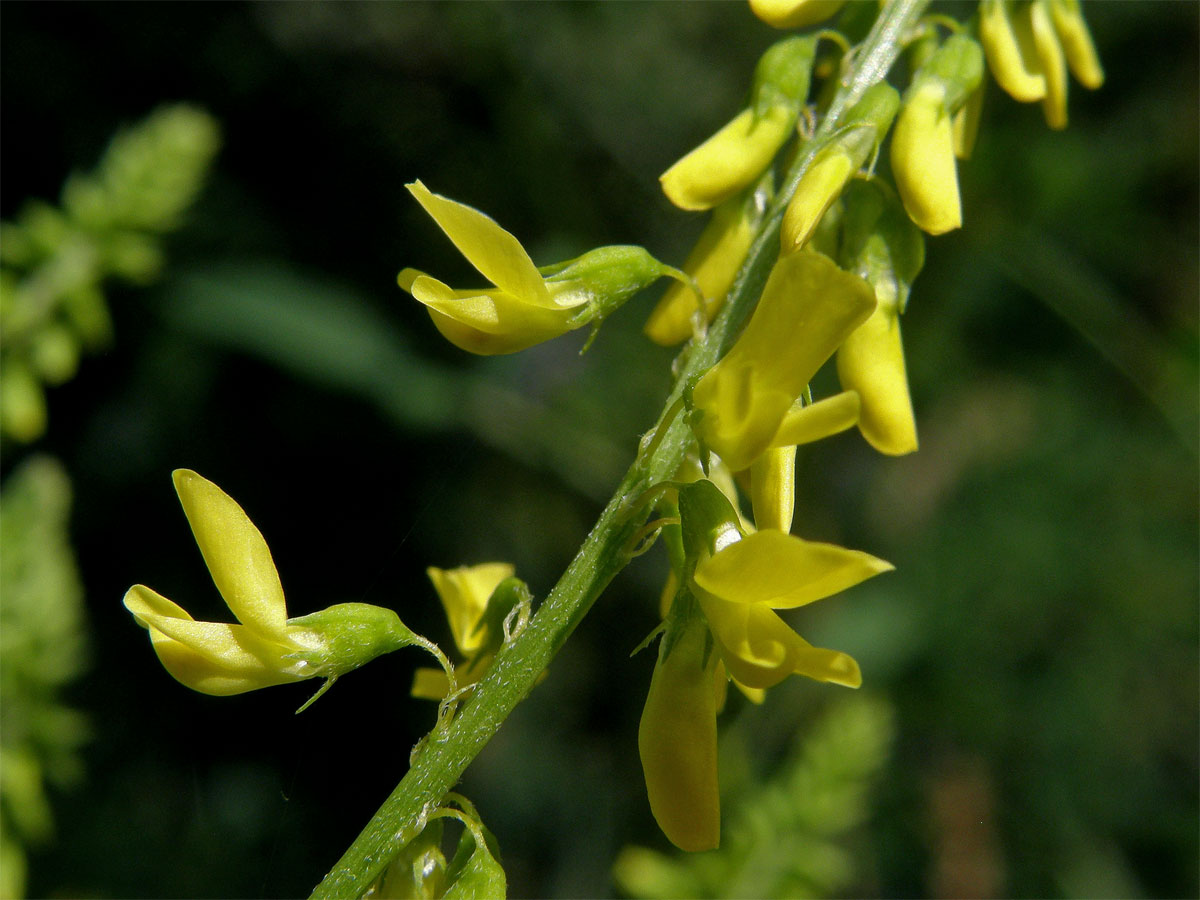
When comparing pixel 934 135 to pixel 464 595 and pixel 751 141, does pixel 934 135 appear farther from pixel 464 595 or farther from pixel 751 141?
pixel 464 595

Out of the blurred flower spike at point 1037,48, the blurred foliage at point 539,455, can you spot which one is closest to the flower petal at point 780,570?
the blurred flower spike at point 1037,48

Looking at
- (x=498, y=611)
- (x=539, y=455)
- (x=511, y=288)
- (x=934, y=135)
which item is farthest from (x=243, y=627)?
(x=539, y=455)

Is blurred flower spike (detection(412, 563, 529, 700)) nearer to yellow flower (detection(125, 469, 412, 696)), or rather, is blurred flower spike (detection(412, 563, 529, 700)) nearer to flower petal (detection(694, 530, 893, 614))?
yellow flower (detection(125, 469, 412, 696))

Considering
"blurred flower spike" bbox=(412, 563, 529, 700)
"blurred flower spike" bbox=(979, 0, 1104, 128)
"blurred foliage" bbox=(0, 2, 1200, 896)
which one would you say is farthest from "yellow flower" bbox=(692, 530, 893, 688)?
"blurred foliage" bbox=(0, 2, 1200, 896)

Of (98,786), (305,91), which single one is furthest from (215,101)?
(98,786)

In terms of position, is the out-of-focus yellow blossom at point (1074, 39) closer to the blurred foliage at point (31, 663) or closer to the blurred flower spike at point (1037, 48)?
the blurred flower spike at point (1037, 48)

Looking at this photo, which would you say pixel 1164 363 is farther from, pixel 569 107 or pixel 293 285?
pixel 293 285
